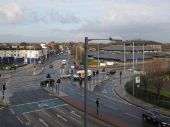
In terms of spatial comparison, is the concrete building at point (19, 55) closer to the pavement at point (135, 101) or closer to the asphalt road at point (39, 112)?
the asphalt road at point (39, 112)

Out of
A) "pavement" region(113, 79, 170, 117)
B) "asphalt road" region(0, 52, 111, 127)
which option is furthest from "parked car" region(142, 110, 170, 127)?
"pavement" region(113, 79, 170, 117)

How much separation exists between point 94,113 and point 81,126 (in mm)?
7780

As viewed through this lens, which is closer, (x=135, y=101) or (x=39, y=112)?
(x=39, y=112)

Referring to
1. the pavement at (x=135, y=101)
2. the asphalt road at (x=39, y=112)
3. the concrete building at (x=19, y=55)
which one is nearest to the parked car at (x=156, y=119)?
the asphalt road at (x=39, y=112)

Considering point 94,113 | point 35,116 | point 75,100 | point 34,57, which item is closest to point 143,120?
point 94,113

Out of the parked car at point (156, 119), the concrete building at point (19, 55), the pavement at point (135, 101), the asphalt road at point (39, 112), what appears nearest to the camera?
the parked car at point (156, 119)

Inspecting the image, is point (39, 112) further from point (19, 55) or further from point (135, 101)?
point (19, 55)

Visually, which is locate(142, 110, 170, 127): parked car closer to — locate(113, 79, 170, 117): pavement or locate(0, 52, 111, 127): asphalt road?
locate(0, 52, 111, 127): asphalt road

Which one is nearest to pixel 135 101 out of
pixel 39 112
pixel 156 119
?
pixel 39 112

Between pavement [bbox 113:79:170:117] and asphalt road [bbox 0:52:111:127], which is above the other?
pavement [bbox 113:79:170:117]

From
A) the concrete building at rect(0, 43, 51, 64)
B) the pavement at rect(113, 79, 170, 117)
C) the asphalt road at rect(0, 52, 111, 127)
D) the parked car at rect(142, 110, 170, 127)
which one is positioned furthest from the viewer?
the concrete building at rect(0, 43, 51, 64)

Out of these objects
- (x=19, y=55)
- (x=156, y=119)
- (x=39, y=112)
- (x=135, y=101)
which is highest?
(x=19, y=55)

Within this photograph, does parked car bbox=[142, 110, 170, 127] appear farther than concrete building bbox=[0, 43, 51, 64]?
No

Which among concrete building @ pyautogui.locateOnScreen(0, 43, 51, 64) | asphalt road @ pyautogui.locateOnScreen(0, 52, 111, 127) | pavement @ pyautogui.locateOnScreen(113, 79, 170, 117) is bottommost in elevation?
asphalt road @ pyautogui.locateOnScreen(0, 52, 111, 127)
